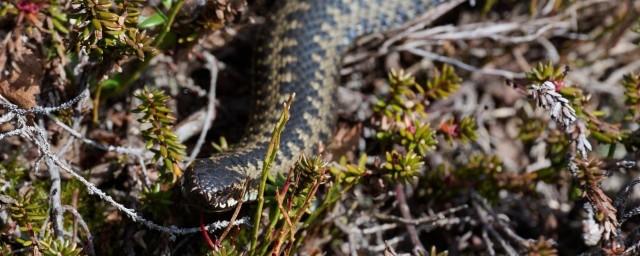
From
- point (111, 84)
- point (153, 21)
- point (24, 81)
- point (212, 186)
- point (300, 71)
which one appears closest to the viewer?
point (212, 186)

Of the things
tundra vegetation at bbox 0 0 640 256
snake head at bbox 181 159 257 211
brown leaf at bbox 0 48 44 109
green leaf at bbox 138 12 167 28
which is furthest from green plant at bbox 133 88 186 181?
brown leaf at bbox 0 48 44 109

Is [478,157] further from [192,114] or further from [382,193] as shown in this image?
[192,114]

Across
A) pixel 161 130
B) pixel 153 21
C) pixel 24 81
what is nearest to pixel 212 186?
pixel 161 130

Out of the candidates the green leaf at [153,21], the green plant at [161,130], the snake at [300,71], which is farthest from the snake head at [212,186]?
the green leaf at [153,21]

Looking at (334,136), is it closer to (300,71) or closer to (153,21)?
(300,71)

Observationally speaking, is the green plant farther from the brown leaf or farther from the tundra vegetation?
the brown leaf

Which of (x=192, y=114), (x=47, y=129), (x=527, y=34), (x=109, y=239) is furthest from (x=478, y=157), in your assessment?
(x=47, y=129)

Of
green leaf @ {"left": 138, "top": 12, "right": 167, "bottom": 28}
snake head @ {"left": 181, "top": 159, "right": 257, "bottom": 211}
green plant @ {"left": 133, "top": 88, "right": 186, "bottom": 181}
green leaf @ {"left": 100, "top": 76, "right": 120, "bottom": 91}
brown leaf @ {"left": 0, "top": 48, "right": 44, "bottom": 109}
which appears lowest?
snake head @ {"left": 181, "top": 159, "right": 257, "bottom": 211}
